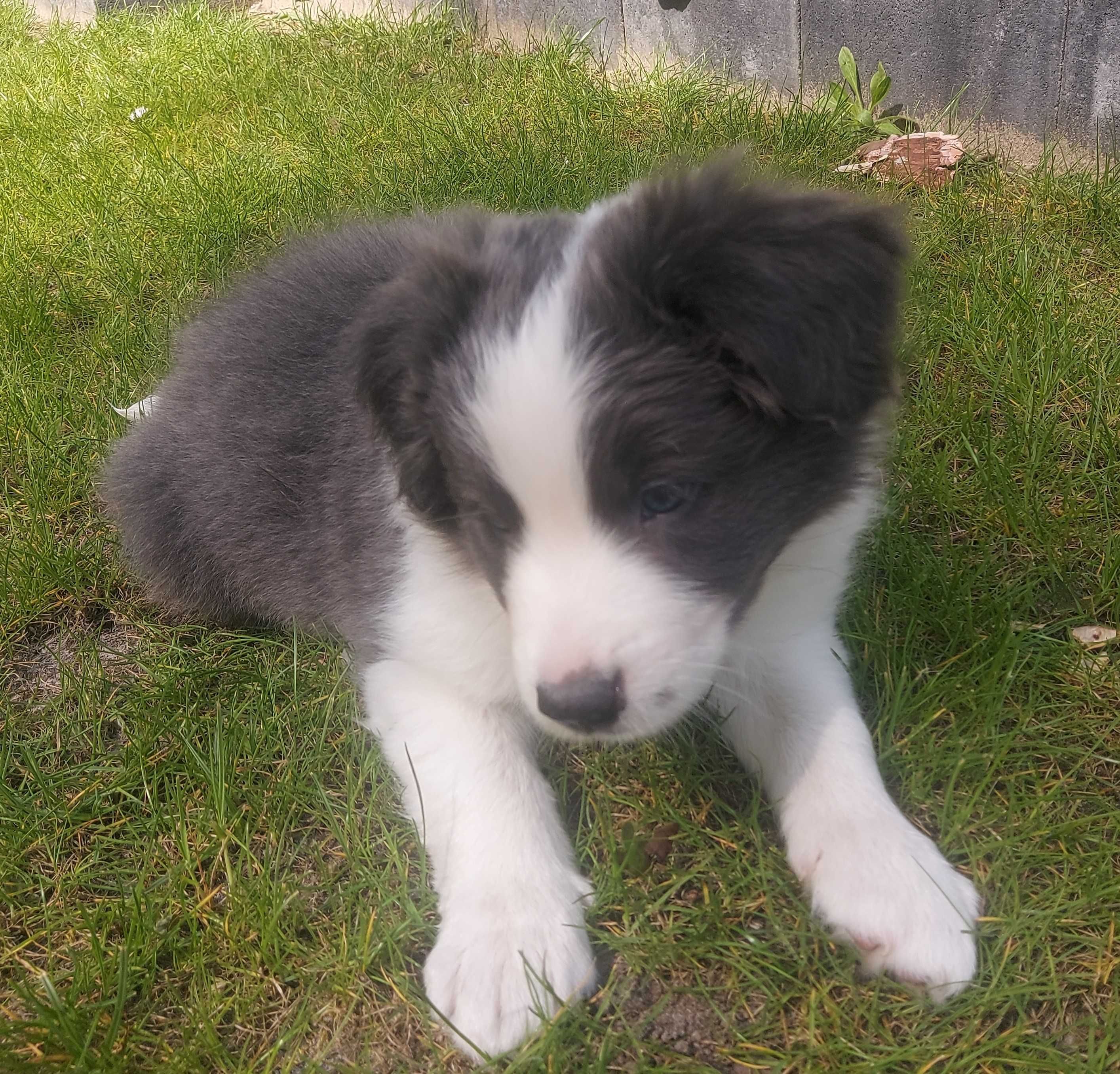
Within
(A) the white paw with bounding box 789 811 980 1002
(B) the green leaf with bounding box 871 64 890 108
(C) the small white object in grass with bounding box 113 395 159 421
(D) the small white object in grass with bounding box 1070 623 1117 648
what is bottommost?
(D) the small white object in grass with bounding box 1070 623 1117 648

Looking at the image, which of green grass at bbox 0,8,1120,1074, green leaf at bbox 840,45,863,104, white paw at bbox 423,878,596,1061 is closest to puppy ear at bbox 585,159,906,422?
green grass at bbox 0,8,1120,1074

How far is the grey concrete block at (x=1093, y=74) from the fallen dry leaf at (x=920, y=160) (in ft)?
1.35

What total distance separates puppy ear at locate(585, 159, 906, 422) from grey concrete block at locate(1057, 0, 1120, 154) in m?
2.77

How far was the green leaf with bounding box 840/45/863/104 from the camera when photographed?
4.63 metres

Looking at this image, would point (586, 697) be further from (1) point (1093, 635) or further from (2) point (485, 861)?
(1) point (1093, 635)

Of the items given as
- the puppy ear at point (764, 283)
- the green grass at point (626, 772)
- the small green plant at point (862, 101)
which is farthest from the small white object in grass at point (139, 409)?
the small green plant at point (862, 101)

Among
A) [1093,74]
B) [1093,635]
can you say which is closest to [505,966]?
[1093,635]

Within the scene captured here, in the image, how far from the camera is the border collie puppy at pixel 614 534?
1.67m

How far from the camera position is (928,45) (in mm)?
4426

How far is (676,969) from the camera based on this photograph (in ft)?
6.07

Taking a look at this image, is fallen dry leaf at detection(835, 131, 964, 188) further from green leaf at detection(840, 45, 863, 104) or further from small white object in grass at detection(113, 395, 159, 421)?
small white object in grass at detection(113, 395, 159, 421)

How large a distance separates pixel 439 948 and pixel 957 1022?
86cm

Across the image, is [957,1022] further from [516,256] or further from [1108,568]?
[516,256]

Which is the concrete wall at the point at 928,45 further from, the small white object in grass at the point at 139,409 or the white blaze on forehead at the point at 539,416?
the small white object in grass at the point at 139,409
